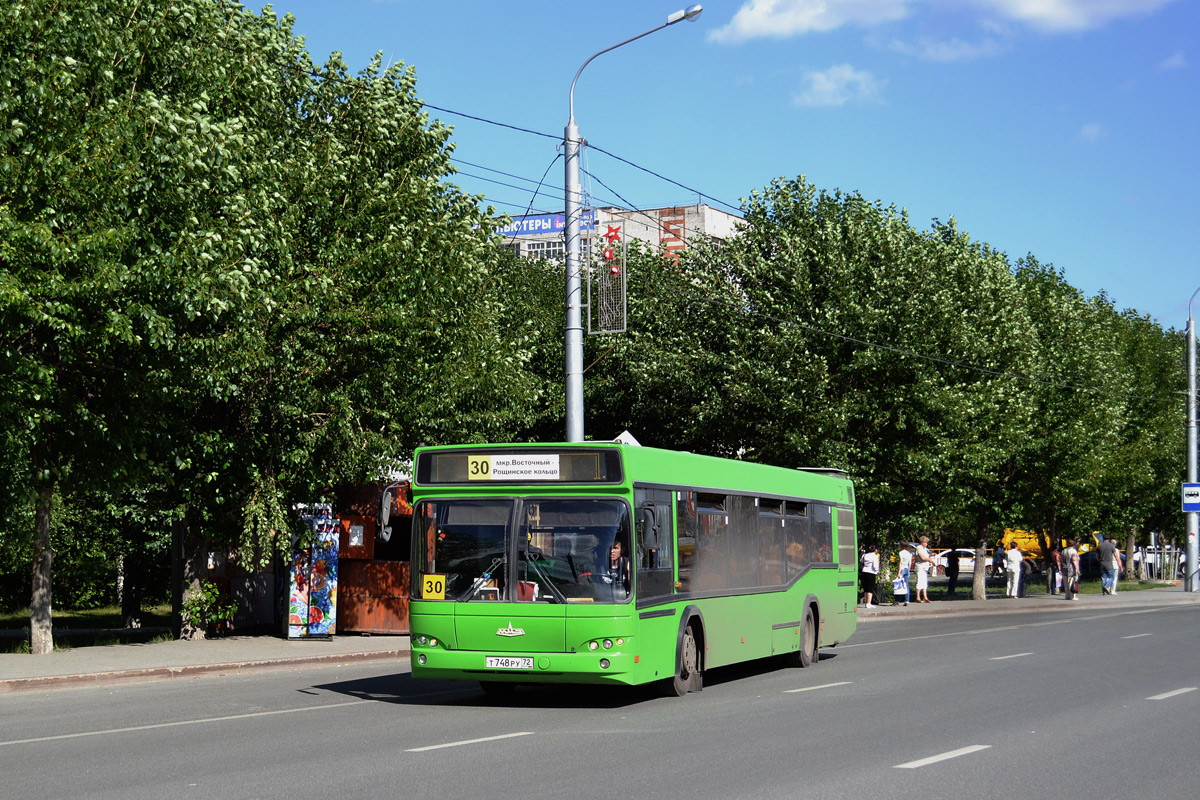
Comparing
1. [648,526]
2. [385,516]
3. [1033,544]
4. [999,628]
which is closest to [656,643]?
[648,526]

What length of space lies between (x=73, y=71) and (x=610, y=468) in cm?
800

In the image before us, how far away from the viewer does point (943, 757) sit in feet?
32.8

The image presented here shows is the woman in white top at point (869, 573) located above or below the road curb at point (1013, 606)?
above

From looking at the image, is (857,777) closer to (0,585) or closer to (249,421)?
(249,421)

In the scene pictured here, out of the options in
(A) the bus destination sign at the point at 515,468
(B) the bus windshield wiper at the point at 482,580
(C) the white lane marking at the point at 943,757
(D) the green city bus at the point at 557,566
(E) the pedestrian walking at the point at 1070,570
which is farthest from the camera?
(E) the pedestrian walking at the point at 1070,570

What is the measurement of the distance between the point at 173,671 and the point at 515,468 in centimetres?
677

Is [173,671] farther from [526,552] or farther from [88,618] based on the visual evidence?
[88,618]

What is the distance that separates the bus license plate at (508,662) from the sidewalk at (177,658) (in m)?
6.15

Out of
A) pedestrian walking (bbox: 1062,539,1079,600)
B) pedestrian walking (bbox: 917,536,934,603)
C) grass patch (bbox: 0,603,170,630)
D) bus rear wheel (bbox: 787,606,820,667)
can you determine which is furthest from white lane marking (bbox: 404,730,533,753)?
pedestrian walking (bbox: 1062,539,1079,600)

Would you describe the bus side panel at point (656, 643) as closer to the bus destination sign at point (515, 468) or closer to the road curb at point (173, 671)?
the bus destination sign at point (515, 468)

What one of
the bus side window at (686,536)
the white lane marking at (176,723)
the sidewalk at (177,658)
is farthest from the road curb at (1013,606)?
the white lane marking at (176,723)

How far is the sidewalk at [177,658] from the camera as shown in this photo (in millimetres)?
16562

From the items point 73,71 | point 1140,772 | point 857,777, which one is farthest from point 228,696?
point 1140,772

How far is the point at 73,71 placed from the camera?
15.7 metres
